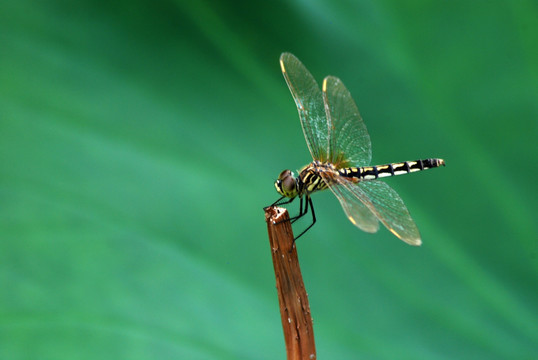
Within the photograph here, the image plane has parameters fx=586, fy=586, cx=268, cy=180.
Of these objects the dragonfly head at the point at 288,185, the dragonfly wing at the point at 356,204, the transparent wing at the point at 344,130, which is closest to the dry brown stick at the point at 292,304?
the dragonfly wing at the point at 356,204

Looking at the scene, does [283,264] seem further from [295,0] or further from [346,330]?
[295,0]

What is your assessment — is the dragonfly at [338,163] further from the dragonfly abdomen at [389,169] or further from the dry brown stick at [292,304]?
the dry brown stick at [292,304]

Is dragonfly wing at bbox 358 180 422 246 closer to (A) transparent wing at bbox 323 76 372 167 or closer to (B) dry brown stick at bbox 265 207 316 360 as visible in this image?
(A) transparent wing at bbox 323 76 372 167

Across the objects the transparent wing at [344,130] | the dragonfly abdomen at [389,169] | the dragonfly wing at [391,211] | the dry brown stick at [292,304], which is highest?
the transparent wing at [344,130]

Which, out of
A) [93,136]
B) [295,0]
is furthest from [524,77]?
[93,136]

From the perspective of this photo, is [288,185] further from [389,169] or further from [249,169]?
[389,169]

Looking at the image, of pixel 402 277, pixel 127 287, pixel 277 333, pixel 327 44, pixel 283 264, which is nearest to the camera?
pixel 283 264

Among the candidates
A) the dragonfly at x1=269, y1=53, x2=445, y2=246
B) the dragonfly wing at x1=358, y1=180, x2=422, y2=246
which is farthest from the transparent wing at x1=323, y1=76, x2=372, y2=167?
the dragonfly wing at x1=358, y1=180, x2=422, y2=246

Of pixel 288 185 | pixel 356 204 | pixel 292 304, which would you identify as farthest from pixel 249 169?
pixel 292 304
